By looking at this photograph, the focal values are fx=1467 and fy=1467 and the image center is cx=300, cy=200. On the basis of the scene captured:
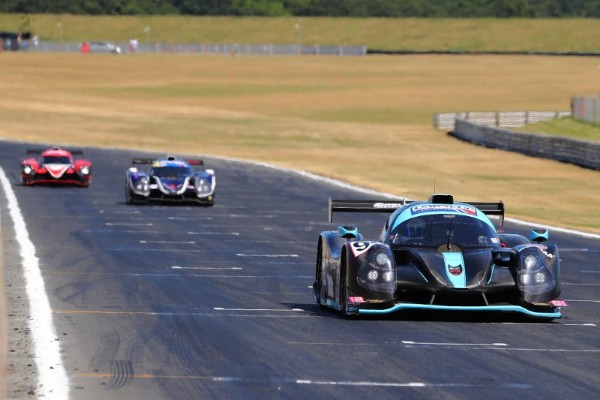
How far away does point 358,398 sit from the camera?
11.3 meters

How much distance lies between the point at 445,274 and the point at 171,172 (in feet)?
84.5

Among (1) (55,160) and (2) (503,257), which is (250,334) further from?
(1) (55,160)

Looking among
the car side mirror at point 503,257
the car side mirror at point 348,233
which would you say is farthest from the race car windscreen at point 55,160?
the car side mirror at point 503,257

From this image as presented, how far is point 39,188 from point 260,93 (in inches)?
2519

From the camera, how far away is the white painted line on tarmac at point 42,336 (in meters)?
11.6

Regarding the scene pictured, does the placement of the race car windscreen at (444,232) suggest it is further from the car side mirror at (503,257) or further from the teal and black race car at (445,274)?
the car side mirror at (503,257)

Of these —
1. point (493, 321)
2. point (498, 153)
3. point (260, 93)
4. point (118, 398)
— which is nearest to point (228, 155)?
point (498, 153)

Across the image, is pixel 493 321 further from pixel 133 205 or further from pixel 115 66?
pixel 115 66

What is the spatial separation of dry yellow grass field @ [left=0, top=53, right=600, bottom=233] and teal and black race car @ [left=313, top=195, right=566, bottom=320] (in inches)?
658

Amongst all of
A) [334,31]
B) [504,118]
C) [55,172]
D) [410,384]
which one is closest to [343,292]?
[410,384]

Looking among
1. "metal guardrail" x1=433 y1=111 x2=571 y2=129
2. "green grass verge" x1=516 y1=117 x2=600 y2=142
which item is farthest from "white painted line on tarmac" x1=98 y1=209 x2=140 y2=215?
"metal guardrail" x1=433 y1=111 x2=571 y2=129

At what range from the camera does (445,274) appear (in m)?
16.3

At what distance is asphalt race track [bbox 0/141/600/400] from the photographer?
11938 mm

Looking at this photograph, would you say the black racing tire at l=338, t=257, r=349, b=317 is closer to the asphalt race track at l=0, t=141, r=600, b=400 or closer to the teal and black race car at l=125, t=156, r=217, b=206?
the asphalt race track at l=0, t=141, r=600, b=400
